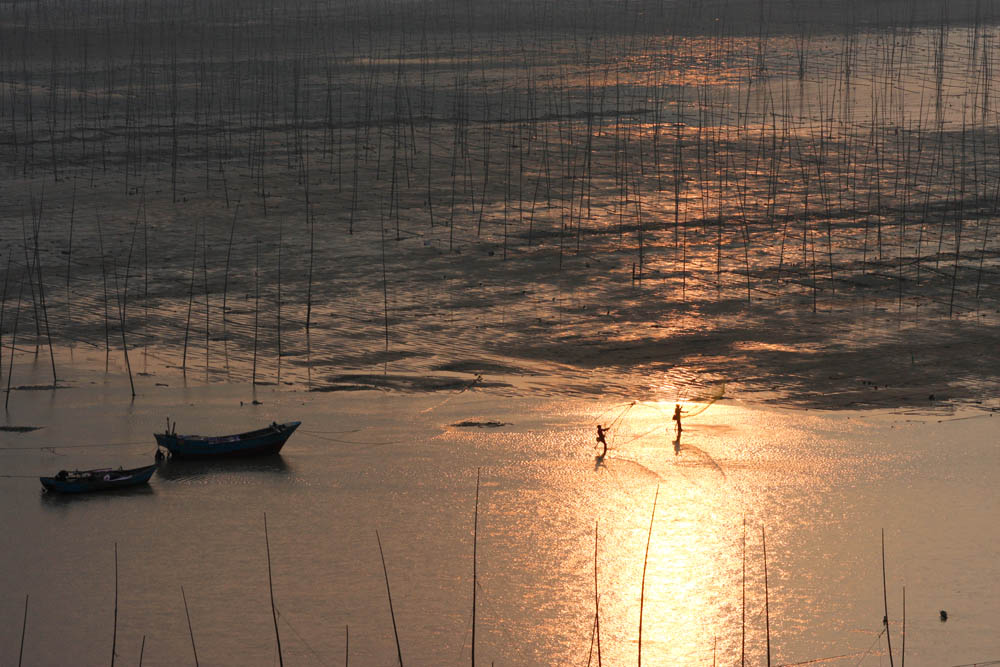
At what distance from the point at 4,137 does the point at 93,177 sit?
3454mm

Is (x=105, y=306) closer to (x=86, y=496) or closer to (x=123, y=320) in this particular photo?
(x=123, y=320)

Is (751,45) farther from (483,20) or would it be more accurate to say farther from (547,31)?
(483,20)

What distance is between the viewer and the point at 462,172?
64.4 feet

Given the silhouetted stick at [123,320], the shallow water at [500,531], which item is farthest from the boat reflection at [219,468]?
the silhouetted stick at [123,320]

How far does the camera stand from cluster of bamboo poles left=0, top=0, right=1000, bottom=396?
14.6 m

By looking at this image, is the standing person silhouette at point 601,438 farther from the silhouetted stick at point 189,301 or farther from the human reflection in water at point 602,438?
the silhouetted stick at point 189,301

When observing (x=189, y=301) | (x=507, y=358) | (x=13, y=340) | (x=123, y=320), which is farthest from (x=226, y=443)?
(x=189, y=301)

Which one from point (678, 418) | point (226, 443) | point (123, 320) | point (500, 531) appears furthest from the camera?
point (123, 320)

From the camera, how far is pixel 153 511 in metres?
Answer: 9.53

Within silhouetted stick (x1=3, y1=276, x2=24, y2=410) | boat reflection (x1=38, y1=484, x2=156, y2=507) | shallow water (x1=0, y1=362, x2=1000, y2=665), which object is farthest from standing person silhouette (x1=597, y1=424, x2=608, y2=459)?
silhouetted stick (x1=3, y1=276, x2=24, y2=410)

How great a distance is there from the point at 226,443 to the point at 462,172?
9.94 m

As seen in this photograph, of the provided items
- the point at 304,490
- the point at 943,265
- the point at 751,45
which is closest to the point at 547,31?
the point at 751,45

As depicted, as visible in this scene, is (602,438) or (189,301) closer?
(602,438)

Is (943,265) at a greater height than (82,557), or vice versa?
(943,265)
